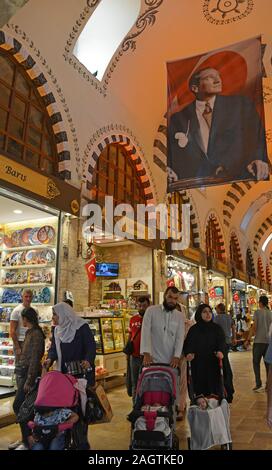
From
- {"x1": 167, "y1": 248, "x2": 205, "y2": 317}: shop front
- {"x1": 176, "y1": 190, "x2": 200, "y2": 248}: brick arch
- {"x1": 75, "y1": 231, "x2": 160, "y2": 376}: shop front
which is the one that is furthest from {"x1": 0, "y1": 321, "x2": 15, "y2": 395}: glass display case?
{"x1": 176, "y1": 190, "x2": 200, "y2": 248}: brick arch

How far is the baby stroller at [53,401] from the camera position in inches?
105

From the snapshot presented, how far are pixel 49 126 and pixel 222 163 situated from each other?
2974 millimetres

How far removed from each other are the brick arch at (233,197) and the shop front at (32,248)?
10.1 m

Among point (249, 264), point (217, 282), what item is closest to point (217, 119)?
point (217, 282)

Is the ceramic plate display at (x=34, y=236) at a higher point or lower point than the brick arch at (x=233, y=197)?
lower

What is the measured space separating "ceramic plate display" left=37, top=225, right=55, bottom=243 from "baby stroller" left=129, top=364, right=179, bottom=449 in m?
3.45

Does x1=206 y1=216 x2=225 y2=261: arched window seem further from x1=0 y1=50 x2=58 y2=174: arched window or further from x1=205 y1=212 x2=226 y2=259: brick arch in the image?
x1=0 y1=50 x2=58 y2=174: arched window

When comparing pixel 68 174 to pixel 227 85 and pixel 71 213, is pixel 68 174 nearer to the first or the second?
pixel 71 213

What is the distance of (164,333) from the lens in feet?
12.2

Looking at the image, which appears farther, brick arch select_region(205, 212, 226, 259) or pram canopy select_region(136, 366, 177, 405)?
brick arch select_region(205, 212, 226, 259)

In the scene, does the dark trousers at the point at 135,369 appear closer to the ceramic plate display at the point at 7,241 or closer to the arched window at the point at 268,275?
the ceramic plate display at the point at 7,241

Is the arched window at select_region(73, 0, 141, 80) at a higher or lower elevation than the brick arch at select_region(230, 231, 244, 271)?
higher

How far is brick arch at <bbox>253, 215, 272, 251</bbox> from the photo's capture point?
852 inches

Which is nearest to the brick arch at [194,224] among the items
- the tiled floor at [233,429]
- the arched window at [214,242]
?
the arched window at [214,242]
